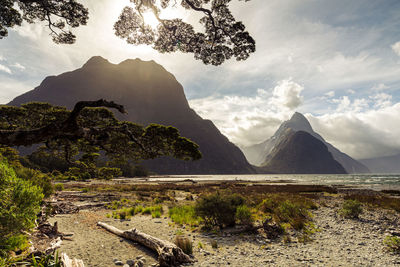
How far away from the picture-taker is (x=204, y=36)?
820cm

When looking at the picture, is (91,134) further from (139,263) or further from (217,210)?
(217,210)

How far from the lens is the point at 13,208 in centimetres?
406

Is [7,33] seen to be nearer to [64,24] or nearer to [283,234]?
[64,24]

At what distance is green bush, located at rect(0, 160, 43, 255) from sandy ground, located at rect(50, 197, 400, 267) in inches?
85.2

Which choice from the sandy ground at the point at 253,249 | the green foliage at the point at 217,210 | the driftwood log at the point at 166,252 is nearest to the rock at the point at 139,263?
the sandy ground at the point at 253,249

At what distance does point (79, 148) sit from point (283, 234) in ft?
39.9

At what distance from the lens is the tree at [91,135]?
5.95m

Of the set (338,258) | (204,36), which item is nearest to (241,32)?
(204,36)

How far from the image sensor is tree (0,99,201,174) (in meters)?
5.95

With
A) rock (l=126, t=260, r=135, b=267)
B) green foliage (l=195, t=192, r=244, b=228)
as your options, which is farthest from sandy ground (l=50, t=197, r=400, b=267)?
green foliage (l=195, t=192, r=244, b=228)

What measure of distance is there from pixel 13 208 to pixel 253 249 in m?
7.23

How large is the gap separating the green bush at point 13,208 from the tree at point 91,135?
6.72 feet

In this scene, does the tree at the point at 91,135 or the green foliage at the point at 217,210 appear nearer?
the tree at the point at 91,135

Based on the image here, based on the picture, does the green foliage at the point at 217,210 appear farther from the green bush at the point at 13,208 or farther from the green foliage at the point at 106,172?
the green foliage at the point at 106,172
